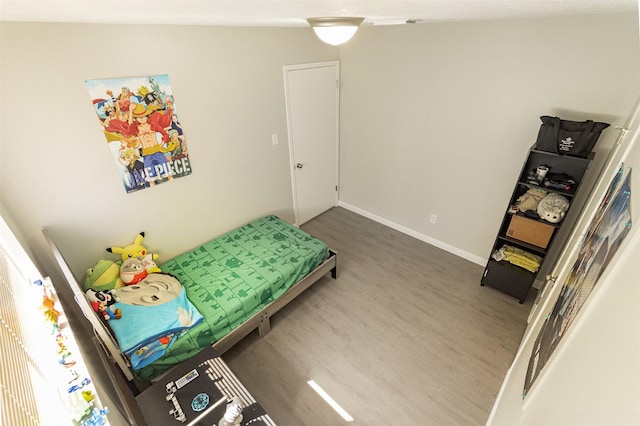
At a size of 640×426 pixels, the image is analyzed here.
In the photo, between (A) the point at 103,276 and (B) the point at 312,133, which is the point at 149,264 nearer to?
(A) the point at 103,276

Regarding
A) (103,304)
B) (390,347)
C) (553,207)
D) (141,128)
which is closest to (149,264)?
(103,304)

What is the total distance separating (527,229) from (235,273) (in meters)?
2.59

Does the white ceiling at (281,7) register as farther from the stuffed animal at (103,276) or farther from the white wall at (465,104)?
the stuffed animal at (103,276)

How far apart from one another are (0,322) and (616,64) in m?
3.51

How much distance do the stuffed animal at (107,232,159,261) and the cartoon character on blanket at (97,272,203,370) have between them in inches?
8.3

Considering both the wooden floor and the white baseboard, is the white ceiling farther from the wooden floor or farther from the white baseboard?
the white baseboard

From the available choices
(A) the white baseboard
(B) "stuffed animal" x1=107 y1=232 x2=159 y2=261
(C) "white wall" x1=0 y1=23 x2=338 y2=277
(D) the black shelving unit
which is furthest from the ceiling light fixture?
(A) the white baseboard

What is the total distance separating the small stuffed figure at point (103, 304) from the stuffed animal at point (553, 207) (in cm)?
335

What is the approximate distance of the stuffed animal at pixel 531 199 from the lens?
249 cm

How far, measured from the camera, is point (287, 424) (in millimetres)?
1957

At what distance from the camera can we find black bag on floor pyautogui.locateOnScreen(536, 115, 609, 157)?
2.05 meters

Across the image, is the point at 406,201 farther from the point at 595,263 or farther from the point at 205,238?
the point at 595,263

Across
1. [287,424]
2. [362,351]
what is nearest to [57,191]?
[287,424]

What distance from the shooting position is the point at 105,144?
2.08 meters
